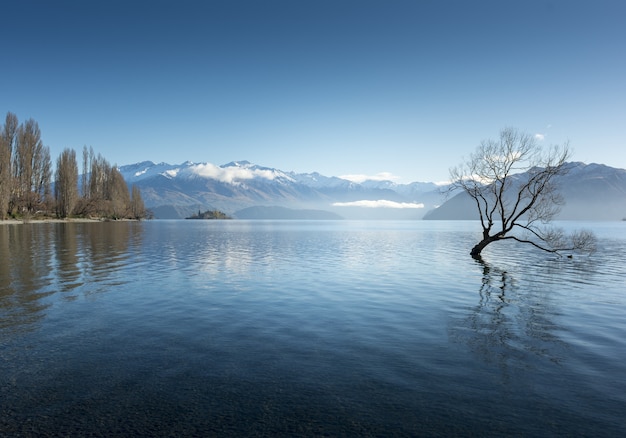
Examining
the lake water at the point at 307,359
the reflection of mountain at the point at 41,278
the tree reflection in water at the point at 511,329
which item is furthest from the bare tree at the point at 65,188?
the tree reflection in water at the point at 511,329

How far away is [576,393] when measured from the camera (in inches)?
396

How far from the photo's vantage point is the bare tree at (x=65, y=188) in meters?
154

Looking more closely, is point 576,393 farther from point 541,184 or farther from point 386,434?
point 541,184

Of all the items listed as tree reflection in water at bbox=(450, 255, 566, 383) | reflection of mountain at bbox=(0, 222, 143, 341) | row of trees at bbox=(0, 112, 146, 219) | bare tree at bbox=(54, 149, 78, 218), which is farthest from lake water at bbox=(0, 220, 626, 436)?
bare tree at bbox=(54, 149, 78, 218)

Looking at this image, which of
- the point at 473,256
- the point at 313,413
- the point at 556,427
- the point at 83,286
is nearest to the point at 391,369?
the point at 313,413

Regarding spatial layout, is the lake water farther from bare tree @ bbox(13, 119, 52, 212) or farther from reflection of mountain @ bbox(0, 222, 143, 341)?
bare tree @ bbox(13, 119, 52, 212)

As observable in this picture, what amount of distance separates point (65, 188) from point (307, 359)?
584 feet

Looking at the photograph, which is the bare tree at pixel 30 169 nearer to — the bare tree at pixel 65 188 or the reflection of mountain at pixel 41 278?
the bare tree at pixel 65 188

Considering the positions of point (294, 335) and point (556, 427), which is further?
point (294, 335)

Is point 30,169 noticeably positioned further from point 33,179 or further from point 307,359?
point 307,359

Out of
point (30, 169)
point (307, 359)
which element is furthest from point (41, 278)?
point (30, 169)

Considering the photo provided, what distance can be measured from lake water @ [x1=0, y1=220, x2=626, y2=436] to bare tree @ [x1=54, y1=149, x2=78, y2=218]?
502 ft

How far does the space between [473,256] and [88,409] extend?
159 ft

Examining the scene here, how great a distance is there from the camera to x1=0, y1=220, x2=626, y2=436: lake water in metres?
8.50
